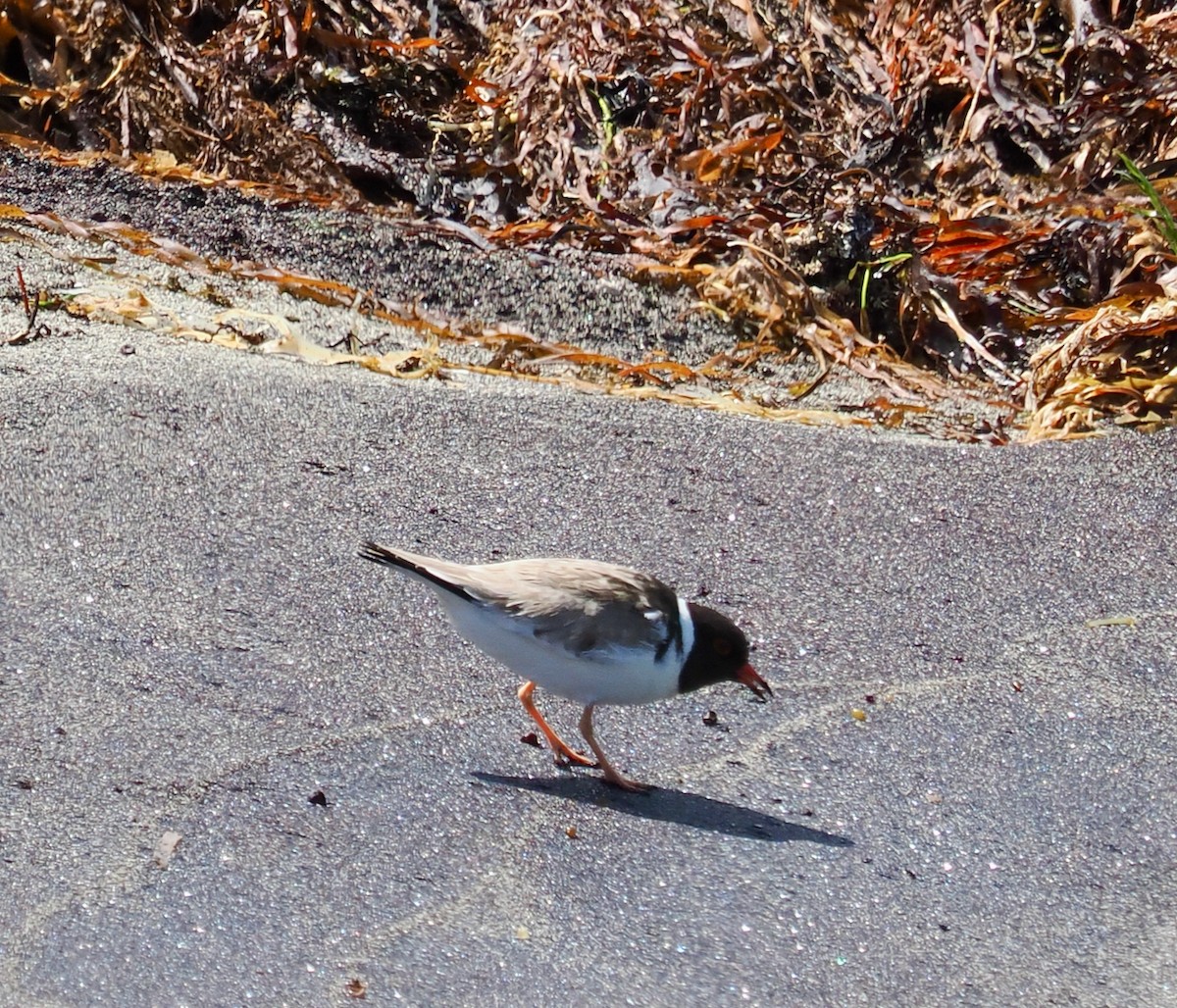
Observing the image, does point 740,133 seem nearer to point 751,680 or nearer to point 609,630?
point 751,680

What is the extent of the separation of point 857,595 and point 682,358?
5.88 feet

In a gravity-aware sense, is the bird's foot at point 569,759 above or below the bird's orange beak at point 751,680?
below

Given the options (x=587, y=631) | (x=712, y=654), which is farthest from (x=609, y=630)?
(x=712, y=654)

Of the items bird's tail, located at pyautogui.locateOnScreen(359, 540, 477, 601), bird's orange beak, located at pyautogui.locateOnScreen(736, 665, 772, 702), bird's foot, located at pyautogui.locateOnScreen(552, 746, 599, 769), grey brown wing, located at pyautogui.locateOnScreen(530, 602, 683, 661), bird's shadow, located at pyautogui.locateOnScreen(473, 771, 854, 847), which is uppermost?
bird's tail, located at pyautogui.locateOnScreen(359, 540, 477, 601)

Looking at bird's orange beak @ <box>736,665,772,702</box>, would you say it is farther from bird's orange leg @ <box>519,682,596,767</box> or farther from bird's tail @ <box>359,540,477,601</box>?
bird's tail @ <box>359,540,477,601</box>

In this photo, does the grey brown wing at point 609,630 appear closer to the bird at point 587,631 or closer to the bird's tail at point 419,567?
the bird at point 587,631

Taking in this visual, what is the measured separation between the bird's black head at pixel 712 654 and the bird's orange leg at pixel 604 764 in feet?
0.73

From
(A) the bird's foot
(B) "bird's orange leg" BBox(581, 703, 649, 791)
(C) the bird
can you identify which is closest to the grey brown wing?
(C) the bird

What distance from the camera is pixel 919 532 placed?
4.33 m

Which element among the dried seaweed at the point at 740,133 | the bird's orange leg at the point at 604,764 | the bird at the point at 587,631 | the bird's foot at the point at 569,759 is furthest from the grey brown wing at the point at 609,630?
the dried seaweed at the point at 740,133

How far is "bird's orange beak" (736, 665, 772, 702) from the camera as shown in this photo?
3.32 m

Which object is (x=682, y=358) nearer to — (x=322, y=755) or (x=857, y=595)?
(x=857, y=595)

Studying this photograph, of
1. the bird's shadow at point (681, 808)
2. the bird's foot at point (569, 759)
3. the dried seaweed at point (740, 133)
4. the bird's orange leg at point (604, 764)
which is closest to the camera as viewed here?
the bird's shadow at point (681, 808)

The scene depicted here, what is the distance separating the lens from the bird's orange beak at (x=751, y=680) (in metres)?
3.32
